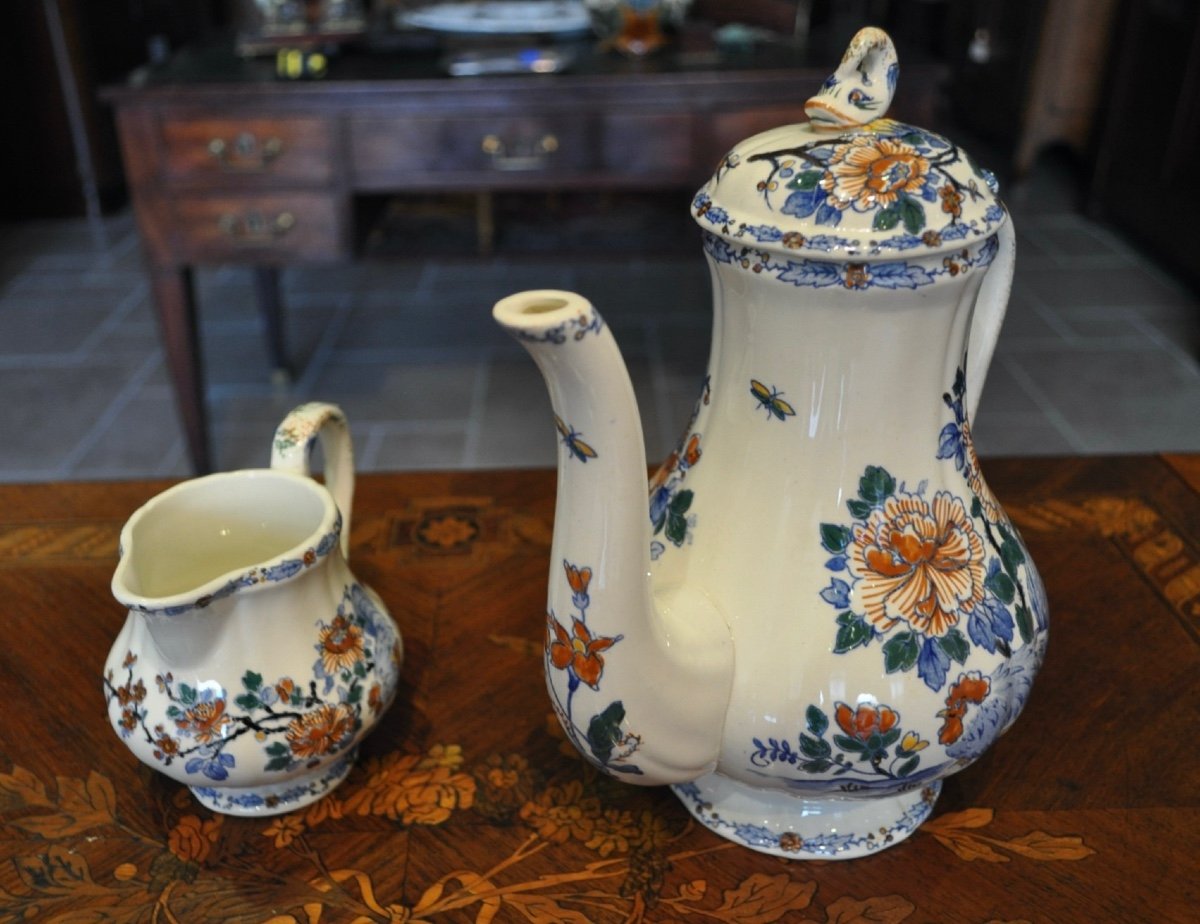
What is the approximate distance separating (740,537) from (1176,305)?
2076 mm

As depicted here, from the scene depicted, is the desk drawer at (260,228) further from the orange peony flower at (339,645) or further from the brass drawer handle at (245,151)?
the orange peony flower at (339,645)

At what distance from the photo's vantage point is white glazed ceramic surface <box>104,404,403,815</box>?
46 centimetres

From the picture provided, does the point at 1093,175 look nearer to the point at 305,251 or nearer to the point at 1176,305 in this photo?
the point at 1176,305

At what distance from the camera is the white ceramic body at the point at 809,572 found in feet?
1.35

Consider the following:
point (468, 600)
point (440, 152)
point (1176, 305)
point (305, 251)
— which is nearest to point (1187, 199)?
point (1176, 305)

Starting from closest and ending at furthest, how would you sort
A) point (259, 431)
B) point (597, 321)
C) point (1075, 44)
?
point (597, 321) < point (259, 431) < point (1075, 44)

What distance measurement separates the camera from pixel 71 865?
19.1 inches

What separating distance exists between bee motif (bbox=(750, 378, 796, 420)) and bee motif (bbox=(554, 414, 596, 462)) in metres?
0.09

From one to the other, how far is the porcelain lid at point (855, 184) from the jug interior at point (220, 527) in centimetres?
25

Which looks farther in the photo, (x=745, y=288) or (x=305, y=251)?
(x=305, y=251)

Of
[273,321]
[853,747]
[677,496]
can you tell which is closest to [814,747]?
[853,747]

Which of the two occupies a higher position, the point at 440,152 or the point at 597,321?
the point at 597,321

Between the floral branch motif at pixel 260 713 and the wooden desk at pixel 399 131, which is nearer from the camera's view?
the floral branch motif at pixel 260 713

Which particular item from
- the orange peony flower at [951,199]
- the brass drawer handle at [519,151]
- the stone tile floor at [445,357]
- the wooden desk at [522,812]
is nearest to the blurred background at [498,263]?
the stone tile floor at [445,357]
